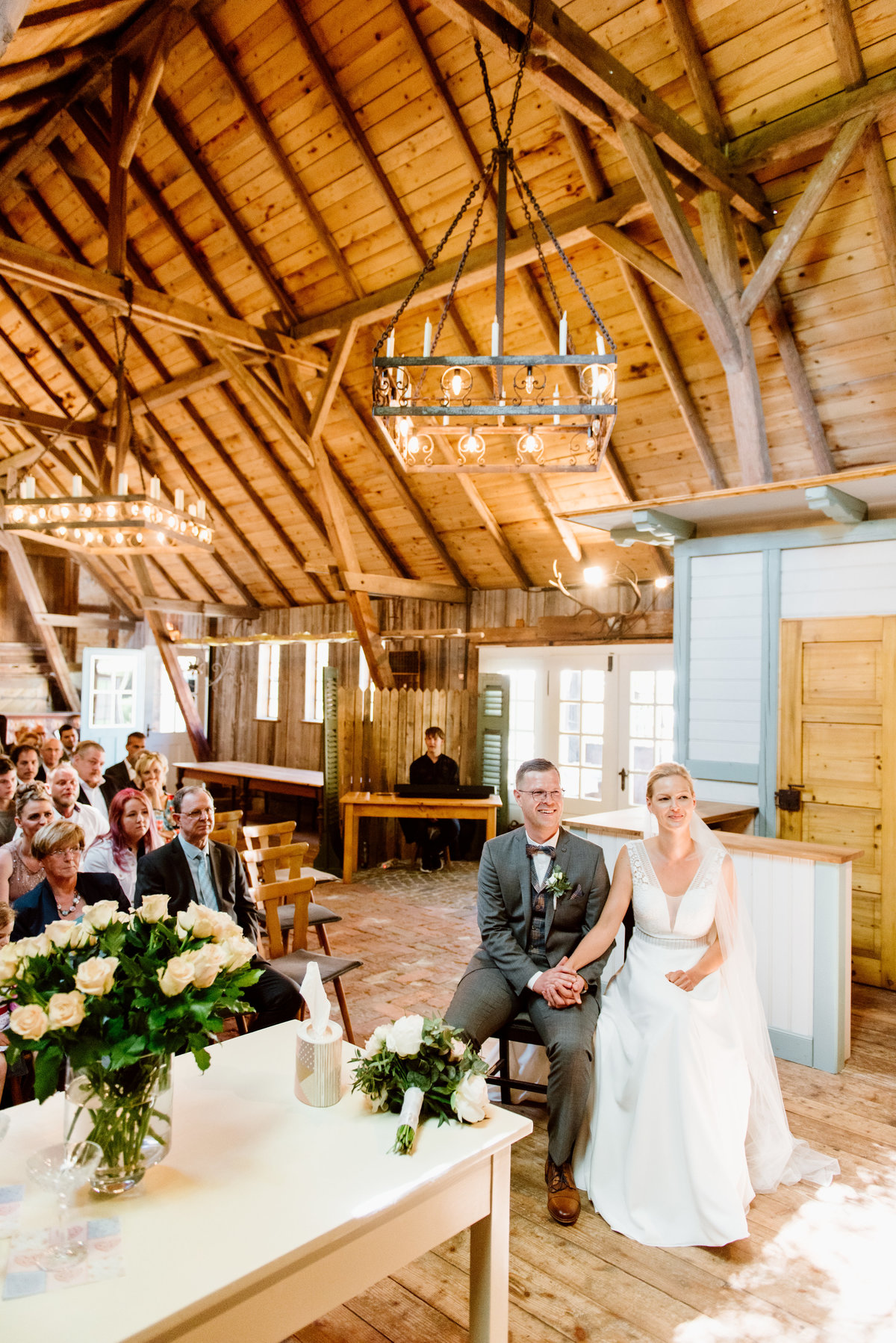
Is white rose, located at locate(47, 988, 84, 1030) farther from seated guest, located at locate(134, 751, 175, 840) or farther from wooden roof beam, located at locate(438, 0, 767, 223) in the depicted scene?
wooden roof beam, located at locate(438, 0, 767, 223)

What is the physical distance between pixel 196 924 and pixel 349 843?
6.06m

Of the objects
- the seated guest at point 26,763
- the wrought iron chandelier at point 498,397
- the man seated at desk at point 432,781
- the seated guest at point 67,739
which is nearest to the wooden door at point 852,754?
the wrought iron chandelier at point 498,397

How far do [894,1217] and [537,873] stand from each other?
157 centimetres

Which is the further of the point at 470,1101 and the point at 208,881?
the point at 208,881

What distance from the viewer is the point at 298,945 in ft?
13.3

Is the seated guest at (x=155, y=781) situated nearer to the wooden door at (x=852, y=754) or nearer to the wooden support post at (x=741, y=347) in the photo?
the wooden door at (x=852, y=754)

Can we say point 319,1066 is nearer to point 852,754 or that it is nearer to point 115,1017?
point 115,1017

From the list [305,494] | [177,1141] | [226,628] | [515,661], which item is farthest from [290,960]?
[226,628]

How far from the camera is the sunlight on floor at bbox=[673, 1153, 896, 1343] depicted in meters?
2.26

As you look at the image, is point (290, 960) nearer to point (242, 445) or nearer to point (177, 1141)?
point (177, 1141)

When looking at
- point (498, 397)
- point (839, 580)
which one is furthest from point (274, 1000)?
point (839, 580)

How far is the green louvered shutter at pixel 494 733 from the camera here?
880cm

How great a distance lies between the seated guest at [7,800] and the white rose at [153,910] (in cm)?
327

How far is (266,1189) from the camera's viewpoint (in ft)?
5.61
